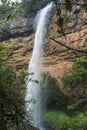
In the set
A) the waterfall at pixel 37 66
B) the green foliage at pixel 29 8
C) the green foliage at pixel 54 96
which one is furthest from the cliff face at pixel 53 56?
the green foliage at pixel 29 8

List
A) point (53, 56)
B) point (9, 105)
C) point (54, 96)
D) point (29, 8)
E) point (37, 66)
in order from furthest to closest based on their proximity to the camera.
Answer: point (29, 8)
point (37, 66)
point (53, 56)
point (54, 96)
point (9, 105)

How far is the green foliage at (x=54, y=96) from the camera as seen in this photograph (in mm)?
18484

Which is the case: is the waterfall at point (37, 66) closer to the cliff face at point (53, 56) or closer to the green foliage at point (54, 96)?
the cliff face at point (53, 56)

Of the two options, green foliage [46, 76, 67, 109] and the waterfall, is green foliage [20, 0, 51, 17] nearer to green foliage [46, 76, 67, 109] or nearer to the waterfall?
the waterfall

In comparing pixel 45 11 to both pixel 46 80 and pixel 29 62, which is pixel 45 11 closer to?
pixel 29 62

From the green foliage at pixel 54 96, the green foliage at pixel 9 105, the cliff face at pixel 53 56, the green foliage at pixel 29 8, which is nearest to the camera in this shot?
the green foliage at pixel 9 105

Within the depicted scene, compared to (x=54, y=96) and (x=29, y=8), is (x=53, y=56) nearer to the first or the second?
(x=54, y=96)

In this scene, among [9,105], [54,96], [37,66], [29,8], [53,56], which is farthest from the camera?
[29,8]

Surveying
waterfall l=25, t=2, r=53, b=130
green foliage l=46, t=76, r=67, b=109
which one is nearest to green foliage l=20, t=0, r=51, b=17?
waterfall l=25, t=2, r=53, b=130

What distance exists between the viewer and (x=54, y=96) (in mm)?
18609

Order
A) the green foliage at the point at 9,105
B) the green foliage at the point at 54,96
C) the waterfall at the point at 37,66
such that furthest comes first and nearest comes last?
the waterfall at the point at 37,66 → the green foliage at the point at 54,96 → the green foliage at the point at 9,105

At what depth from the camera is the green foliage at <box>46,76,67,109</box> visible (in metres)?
18.5

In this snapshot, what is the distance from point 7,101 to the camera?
Answer: 443 centimetres

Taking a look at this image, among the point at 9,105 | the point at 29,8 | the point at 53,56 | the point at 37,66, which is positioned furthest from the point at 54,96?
the point at 9,105
